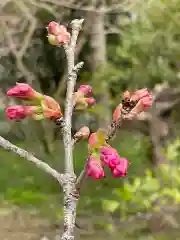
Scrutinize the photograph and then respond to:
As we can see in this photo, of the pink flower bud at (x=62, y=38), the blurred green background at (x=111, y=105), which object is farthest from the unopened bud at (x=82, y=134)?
the blurred green background at (x=111, y=105)

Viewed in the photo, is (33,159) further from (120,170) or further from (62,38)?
(62,38)

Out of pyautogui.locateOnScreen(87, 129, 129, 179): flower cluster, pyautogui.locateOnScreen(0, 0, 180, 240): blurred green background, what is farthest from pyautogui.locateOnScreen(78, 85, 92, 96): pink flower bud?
pyautogui.locateOnScreen(0, 0, 180, 240): blurred green background

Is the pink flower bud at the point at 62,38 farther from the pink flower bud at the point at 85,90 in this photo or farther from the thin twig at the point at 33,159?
the thin twig at the point at 33,159

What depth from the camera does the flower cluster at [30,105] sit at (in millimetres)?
584

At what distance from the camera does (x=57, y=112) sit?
0.57 meters

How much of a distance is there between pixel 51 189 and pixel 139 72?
1.64 metres

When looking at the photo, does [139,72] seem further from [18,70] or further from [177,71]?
[18,70]

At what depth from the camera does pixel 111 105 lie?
13.8 ft

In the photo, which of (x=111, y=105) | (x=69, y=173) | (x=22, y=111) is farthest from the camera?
(x=111, y=105)

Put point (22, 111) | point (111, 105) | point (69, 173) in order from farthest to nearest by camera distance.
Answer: point (111, 105) < point (22, 111) < point (69, 173)

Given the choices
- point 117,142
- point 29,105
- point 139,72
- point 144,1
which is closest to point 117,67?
point 139,72

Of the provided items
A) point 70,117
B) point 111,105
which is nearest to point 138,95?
point 70,117

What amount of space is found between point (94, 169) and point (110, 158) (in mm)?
24

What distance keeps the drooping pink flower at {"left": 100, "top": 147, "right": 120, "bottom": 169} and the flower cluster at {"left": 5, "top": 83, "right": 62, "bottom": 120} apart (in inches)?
3.4
